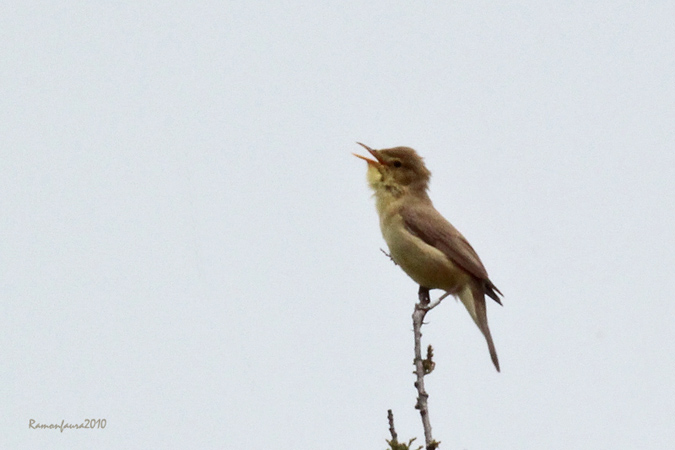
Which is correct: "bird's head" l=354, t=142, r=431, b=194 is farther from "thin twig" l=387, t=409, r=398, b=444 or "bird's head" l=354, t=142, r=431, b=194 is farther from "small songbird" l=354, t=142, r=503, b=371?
"thin twig" l=387, t=409, r=398, b=444

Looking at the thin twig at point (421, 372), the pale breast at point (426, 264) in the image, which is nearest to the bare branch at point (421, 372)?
the thin twig at point (421, 372)

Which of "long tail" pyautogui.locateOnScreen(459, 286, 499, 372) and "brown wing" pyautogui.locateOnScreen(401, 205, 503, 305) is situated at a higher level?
"brown wing" pyautogui.locateOnScreen(401, 205, 503, 305)

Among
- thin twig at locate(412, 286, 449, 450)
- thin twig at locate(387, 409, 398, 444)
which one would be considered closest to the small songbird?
thin twig at locate(412, 286, 449, 450)

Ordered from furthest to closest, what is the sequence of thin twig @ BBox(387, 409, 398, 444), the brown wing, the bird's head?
the bird's head → the brown wing → thin twig @ BBox(387, 409, 398, 444)

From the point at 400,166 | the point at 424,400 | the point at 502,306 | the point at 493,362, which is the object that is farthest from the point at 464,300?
the point at 424,400

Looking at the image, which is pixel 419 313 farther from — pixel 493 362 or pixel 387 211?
pixel 387 211

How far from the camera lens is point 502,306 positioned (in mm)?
7578

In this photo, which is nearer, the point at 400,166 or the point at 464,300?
the point at 464,300

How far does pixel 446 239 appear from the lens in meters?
7.75

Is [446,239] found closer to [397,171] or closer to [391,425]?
[397,171]

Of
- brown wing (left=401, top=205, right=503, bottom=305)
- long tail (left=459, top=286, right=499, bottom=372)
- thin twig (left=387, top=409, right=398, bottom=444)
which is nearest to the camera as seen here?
thin twig (left=387, top=409, right=398, bottom=444)

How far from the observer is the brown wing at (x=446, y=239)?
753 centimetres

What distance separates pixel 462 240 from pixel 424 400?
3273 millimetres

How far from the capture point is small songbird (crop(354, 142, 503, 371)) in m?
7.48
